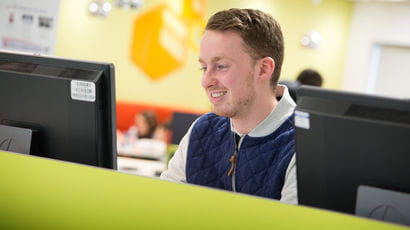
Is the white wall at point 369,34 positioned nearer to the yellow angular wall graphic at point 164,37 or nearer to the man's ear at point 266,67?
the yellow angular wall graphic at point 164,37

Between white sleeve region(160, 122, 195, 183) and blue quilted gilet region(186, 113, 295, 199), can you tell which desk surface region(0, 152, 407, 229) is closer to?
blue quilted gilet region(186, 113, 295, 199)

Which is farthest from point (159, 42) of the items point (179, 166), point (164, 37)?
point (179, 166)

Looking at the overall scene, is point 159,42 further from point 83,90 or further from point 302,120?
point 302,120

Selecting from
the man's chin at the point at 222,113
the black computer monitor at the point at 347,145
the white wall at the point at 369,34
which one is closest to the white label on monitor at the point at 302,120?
the black computer monitor at the point at 347,145

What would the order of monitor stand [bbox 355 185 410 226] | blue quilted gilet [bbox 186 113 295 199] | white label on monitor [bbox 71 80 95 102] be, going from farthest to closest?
blue quilted gilet [bbox 186 113 295 199]
white label on monitor [bbox 71 80 95 102]
monitor stand [bbox 355 185 410 226]

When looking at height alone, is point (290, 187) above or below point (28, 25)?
below

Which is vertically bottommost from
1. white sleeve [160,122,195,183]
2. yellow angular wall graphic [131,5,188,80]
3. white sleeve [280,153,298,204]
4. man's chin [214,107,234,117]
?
yellow angular wall graphic [131,5,188,80]

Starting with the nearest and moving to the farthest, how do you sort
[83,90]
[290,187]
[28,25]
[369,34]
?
1. [83,90]
2. [290,187]
3. [28,25]
4. [369,34]

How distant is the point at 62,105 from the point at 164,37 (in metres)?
7.56

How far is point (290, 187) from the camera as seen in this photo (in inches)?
73.6

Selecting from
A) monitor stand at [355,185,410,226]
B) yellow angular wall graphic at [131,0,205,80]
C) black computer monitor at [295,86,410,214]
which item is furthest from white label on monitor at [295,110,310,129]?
yellow angular wall graphic at [131,0,205,80]

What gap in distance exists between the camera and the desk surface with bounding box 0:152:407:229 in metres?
1.13

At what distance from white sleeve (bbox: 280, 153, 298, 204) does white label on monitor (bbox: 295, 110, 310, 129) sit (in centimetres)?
33

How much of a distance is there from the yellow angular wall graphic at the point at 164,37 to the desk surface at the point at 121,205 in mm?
7734
